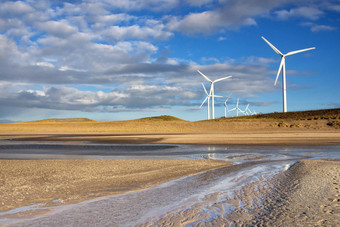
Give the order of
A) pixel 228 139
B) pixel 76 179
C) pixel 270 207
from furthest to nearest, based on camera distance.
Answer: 1. pixel 228 139
2. pixel 76 179
3. pixel 270 207

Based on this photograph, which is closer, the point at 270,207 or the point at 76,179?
the point at 270,207

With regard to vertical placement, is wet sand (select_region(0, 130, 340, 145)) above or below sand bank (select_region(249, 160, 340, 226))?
below

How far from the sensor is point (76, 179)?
11953 mm

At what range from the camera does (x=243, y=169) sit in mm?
13945

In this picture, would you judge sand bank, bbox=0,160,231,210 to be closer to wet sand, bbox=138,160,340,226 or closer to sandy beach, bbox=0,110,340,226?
sandy beach, bbox=0,110,340,226

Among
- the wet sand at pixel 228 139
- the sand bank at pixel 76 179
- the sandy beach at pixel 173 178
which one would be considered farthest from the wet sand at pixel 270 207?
the wet sand at pixel 228 139

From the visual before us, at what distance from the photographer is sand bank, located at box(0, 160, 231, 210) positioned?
909 centimetres

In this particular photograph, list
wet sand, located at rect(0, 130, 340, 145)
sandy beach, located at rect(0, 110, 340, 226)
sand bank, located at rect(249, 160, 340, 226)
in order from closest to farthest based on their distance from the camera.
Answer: sand bank, located at rect(249, 160, 340, 226) → sandy beach, located at rect(0, 110, 340, 226) → wet sand, located at rect(0, 130, 340, 145)

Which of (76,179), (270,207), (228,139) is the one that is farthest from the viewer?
(228,139)

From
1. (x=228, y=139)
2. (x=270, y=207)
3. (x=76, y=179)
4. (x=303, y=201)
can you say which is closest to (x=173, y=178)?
(x=76, y=179)

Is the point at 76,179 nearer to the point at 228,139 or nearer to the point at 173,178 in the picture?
the point at 173,178

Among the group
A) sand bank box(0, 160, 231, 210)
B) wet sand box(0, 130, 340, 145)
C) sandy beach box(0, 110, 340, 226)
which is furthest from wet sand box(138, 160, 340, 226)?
wet sand box(0, 130, 340, 145)

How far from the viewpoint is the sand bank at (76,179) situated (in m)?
9.09

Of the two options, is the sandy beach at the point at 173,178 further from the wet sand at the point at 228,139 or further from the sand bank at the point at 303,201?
the wet sand at the point at 228,139
